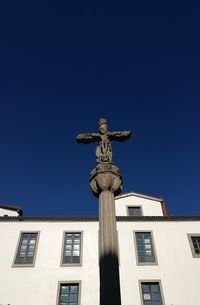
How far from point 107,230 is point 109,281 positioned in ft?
3.28

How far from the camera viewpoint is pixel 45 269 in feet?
54.3

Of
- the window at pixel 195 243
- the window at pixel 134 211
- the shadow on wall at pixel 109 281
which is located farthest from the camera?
the window at pixel 134 211

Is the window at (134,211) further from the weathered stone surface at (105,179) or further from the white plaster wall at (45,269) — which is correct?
the weathered stone surface at (105,179)

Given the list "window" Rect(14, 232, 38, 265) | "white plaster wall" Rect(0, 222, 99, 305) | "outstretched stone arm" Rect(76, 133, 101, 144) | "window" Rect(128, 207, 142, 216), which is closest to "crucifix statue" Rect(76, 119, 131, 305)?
"outstretched stone arm" Rect(76, 133, 101, 144)

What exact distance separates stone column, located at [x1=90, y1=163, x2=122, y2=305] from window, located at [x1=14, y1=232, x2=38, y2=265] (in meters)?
13.0

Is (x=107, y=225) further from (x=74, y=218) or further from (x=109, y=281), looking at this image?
(x=74, y=218)

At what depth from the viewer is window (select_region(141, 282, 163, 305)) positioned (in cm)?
1560

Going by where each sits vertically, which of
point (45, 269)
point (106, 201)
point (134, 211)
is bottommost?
point (106, 201)

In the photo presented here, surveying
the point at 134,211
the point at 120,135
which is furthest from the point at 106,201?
the point at 134,211

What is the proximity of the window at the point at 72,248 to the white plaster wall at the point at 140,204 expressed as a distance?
5.11 metres

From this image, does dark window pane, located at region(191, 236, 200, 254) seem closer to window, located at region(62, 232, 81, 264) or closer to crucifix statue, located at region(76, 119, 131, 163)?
window, located at region(62, 232, 81, 264)

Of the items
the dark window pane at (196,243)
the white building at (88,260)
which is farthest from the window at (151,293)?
the dark window pane at (196,243)

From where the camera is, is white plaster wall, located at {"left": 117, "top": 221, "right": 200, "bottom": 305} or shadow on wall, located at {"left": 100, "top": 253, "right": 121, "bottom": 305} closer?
shadow on wall, located at {"left": 100, "top": 253, "right": 121, "bottom": 305}

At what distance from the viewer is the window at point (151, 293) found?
15602 millimetres
